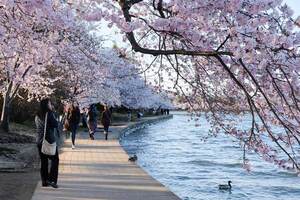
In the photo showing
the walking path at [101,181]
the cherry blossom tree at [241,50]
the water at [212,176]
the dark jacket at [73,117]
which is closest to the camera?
the cherry blossom tree at [241,50]

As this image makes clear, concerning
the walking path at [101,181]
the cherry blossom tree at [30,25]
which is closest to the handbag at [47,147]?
the walking path at [101,181]

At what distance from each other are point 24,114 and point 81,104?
11.6 feet

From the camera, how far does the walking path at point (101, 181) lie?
400 inches

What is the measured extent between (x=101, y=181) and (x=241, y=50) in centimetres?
710

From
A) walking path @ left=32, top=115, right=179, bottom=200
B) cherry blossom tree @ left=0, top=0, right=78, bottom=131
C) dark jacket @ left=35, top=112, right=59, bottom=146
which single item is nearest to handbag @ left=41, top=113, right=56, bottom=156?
dark jacket @ left=35, top=112, right=59, bottom=146

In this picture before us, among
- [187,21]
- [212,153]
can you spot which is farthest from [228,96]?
[212,153]

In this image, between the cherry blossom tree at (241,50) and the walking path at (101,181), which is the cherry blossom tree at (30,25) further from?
the walking path at (101,181)

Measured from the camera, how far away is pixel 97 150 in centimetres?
2002

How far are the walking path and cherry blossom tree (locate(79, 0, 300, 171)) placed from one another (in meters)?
2.95

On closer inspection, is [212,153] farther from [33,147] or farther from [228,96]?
[228,96]

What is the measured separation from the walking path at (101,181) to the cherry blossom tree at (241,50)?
9.66 feet

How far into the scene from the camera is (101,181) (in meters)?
12.0

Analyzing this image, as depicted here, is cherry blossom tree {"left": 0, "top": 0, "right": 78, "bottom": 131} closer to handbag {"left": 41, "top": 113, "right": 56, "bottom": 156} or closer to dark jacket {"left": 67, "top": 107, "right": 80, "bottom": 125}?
handbag {"left": 41, "top": 113, "right": 56, "bottom": 156}

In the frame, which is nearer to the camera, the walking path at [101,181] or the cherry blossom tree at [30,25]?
the cherry blossom tree at [30,25]
